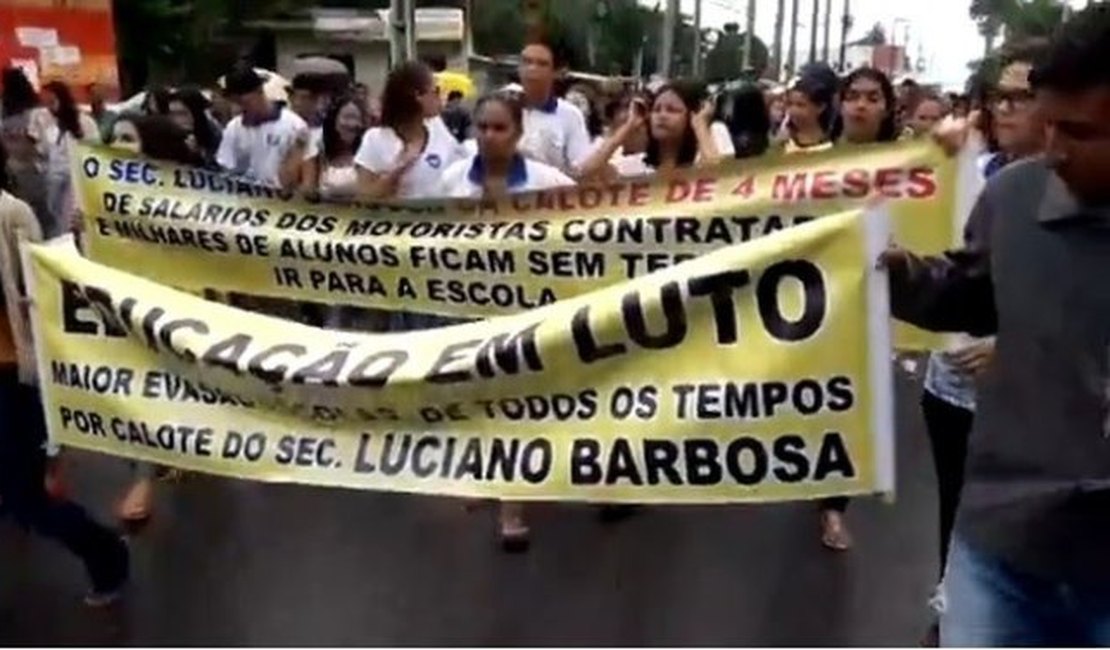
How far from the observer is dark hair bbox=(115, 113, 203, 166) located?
687cm

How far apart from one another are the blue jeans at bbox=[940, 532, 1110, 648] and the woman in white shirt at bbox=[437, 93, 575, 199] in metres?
3.47

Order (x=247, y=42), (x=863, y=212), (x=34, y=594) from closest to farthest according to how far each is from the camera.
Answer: (x=863, y=212) < (x=34, y=594) < (x=247, y=42)

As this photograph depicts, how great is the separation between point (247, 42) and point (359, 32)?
5.89 meters

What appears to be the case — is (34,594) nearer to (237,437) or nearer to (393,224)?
(237,437)

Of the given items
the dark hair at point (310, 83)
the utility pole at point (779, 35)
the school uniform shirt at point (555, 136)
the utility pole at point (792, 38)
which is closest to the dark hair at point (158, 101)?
the dark hair at point (310, 83)

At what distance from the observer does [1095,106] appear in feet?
9.07

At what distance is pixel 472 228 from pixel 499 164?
1.34 ft

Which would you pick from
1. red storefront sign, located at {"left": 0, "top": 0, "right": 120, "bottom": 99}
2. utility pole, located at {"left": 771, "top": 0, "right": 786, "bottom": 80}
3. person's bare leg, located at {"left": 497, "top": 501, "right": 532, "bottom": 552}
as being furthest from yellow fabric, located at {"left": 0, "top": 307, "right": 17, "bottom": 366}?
utility pole, located at {"left": 771, "top": 0, "right": 786, "bottom": 80}

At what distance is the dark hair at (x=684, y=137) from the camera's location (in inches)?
299

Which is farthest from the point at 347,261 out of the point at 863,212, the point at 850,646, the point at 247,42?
the point at 247,42

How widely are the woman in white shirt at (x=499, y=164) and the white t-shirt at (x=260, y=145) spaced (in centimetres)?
315

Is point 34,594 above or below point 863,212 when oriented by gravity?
below

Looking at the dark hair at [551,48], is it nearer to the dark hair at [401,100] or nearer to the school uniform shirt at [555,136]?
the school uniform shirt at [555,136]

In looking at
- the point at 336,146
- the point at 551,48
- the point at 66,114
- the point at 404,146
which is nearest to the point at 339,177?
the point at 336,146
